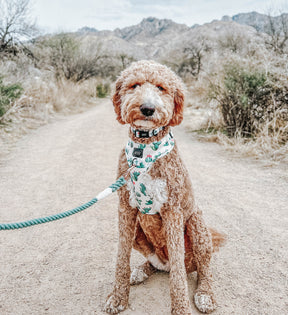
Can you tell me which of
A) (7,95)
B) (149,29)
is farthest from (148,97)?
(149,29)

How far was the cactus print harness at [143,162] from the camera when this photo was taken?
1930mm

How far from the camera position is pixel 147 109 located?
1733 millimetres

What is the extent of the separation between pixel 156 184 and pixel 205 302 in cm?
99

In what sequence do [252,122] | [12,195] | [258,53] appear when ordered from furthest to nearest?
[258,53], [252,122], [12,195]

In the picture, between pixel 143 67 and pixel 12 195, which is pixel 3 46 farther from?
pixel 143 67

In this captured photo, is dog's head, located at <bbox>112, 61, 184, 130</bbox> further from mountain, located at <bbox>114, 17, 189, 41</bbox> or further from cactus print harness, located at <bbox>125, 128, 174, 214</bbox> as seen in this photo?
mountain, located at <bbox>114, 17, 189, 41</bbox>

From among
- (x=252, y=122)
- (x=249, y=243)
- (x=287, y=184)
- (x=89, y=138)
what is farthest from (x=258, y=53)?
(x=249, y=243)

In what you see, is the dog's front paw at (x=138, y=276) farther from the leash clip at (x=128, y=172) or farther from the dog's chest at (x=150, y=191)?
the leash clip at (x=128, y=172)

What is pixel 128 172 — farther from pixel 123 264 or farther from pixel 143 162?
pixel 123 264

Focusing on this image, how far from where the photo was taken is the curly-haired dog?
6.05 ft

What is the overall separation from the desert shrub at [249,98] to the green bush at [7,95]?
5265mm

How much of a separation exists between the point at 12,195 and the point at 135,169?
3012 mm

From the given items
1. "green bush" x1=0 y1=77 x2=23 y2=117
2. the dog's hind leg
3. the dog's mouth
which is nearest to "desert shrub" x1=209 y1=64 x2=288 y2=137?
the dog's hind leg

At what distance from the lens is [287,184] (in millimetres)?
4434
